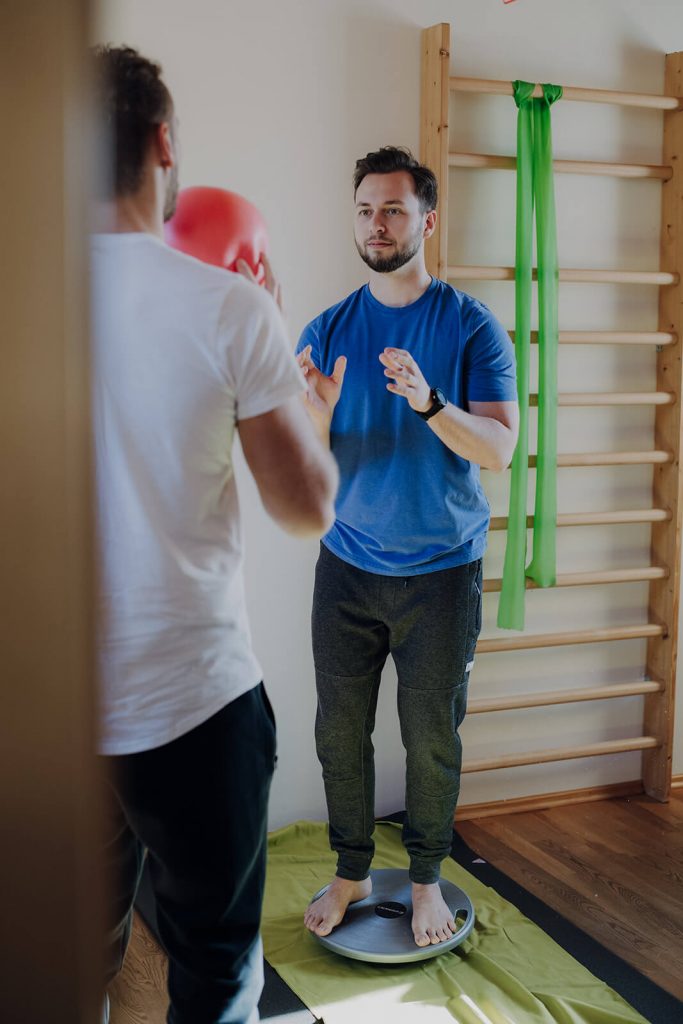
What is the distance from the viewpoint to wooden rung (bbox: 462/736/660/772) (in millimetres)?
2680

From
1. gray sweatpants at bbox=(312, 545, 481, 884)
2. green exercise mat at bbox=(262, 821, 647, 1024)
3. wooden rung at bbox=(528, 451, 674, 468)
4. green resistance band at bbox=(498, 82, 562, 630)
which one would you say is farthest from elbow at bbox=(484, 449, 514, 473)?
green exercise mat at bbox=(262, 821, 647, 1024)

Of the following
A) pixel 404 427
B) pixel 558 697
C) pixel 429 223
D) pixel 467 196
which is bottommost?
pixel 558 697

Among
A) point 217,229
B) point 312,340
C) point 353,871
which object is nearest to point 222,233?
point 217,229

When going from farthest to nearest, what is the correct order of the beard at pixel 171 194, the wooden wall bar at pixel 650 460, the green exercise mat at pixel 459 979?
the wooden wall bar at pixel 650 460
the green exercise mat at pixel 459 979
the beard at pixel 171 194

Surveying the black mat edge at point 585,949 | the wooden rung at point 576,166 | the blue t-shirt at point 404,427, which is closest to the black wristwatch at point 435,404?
the blue t-shirt at point 404,427

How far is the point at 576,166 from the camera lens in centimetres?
259

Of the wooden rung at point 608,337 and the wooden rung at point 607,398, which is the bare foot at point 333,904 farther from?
the wooden rung at point 608,337

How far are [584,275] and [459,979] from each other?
1674mm

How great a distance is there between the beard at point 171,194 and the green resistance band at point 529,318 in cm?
166

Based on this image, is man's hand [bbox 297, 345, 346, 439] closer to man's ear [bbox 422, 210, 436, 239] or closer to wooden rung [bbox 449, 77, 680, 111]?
man's ear [bbox 422, 210, 436, 239]

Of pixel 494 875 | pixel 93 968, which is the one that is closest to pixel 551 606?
pixel 494 875

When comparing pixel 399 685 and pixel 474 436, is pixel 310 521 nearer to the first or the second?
pixel 474 436

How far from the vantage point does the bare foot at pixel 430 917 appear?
2.02 metres

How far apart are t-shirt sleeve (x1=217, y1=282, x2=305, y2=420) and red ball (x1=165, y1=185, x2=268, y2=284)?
16cm
